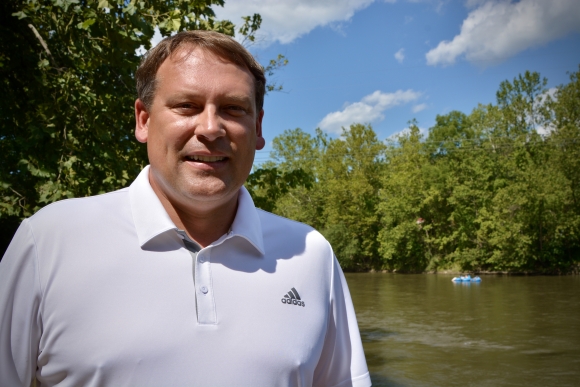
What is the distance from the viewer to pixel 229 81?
184 cm

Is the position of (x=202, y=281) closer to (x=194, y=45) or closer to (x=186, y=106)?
(x=186, y=106)

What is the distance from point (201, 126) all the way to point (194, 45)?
0.27 meters

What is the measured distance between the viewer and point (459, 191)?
166 feet

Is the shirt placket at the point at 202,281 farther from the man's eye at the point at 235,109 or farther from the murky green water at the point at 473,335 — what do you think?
the murky green water at the point at 473,335

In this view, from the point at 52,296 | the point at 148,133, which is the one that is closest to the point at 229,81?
the point at 148,133

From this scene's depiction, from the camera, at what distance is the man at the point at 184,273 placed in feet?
5.22

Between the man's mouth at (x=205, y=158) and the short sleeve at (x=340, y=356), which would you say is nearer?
the man's mouth at (x=205, y=158)

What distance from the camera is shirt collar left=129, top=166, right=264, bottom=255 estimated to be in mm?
1735

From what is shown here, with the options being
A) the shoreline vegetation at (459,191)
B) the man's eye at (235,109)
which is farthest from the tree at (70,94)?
the shoreline vegetation at (459,191)

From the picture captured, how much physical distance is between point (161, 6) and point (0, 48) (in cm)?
203

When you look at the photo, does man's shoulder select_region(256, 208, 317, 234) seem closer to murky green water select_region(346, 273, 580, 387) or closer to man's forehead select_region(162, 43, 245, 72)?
man's forehead select_region(162, 43, 245, 72)

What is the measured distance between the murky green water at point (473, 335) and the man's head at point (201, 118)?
43.1ft

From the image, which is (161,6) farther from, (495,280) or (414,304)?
(495,280)

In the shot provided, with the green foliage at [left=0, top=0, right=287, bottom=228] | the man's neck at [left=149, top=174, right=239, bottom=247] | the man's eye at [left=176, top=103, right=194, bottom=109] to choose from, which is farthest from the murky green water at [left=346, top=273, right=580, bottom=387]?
the man's eye at [left=176, top=103, right=194, bottom=109]
